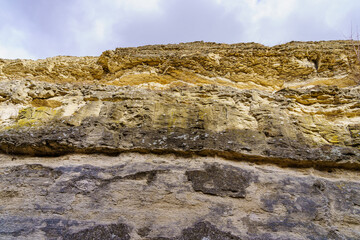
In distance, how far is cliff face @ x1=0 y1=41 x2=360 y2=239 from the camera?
8.16ft

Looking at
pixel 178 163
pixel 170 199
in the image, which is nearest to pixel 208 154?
pixel 178 163

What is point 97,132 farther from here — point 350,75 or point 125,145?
point 350,75

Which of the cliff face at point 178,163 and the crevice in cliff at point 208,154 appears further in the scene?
the crevice in cliff at point 208,154

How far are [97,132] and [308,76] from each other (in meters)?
5.11

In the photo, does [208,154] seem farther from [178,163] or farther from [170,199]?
[170,199]

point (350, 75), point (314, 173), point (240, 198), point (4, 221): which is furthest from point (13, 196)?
point (350, 75)

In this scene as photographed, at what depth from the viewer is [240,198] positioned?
8.77 ft

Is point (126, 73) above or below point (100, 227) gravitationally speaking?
above

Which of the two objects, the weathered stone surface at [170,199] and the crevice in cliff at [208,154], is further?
the crevice in cliff at [208,154]

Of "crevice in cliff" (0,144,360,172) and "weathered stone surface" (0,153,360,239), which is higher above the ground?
"crevice in cliff" (0,144,360,172)

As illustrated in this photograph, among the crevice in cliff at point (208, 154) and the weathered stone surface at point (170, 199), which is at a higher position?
the crevice in cliff at point (208, 154)

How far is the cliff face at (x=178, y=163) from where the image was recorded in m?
2.49

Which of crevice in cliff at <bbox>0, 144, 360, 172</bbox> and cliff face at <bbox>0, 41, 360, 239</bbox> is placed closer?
cliff face at <bbox>0, 41, 360, 239</bbox>

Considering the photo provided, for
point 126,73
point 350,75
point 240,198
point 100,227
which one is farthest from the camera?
point 126,73
